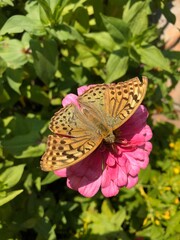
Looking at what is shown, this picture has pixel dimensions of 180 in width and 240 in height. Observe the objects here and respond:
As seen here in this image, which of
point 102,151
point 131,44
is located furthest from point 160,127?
point 102,151

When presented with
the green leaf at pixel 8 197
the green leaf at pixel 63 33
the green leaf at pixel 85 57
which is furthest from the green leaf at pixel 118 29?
the green leaf at pixel 8 197

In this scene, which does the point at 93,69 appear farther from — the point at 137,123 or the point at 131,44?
the point at 137,123

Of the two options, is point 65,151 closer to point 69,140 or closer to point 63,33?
point 69,140

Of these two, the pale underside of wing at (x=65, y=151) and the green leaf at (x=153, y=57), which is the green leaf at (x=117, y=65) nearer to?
the green leaf at (x=153, y=57)

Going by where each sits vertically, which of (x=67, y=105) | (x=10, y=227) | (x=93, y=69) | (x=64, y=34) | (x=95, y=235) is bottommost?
(x=95, y=235)

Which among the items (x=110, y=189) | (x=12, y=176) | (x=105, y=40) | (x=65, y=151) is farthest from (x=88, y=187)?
(x=105, y=40)

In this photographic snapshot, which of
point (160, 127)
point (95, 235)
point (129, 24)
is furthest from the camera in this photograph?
point (160, 127)
